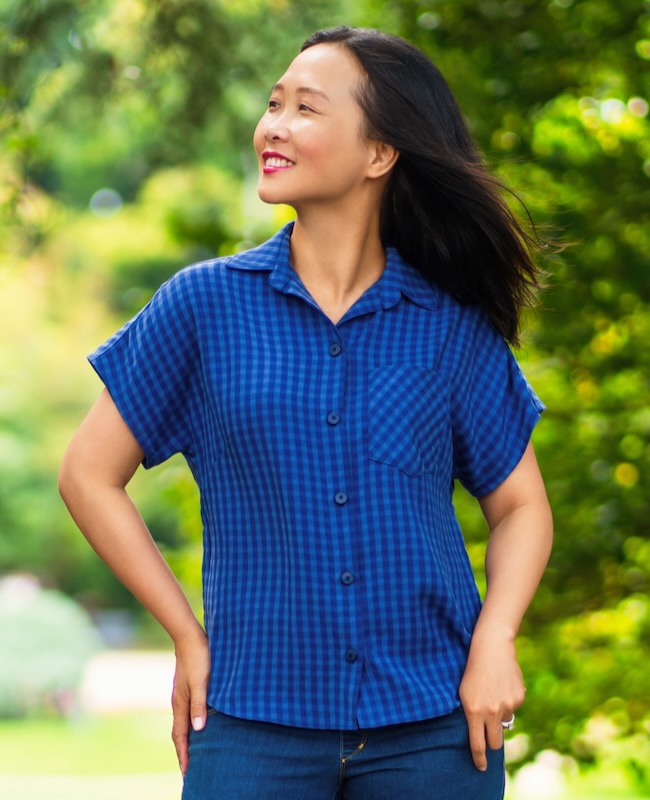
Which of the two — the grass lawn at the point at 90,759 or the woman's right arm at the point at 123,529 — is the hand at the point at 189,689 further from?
the grass lawn at the point at 90,759

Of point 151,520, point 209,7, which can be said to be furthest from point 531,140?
point 151,520

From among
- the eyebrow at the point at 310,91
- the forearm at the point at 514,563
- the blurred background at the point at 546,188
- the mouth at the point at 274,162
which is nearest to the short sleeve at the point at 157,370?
the mouth at the point at 274,162

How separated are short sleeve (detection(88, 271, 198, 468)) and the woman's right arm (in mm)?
21

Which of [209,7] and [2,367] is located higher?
[209,7]

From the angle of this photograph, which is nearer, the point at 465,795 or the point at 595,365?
the point at 465,795

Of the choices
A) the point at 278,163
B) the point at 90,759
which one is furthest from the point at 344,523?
the point at 90,759

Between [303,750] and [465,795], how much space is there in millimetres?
210

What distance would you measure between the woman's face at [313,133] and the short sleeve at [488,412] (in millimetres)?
270

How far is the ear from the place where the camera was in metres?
1.79

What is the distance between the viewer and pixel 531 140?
342 cm

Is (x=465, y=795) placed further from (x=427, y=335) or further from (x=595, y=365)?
(x=595, y=365)

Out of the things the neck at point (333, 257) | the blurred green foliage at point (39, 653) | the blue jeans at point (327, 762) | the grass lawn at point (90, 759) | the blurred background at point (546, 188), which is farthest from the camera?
the blurred green foliage at point (39, 653)

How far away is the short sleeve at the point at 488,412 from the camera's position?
1.75 meters

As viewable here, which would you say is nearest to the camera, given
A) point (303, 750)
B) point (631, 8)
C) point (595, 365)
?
point (303, 750)
